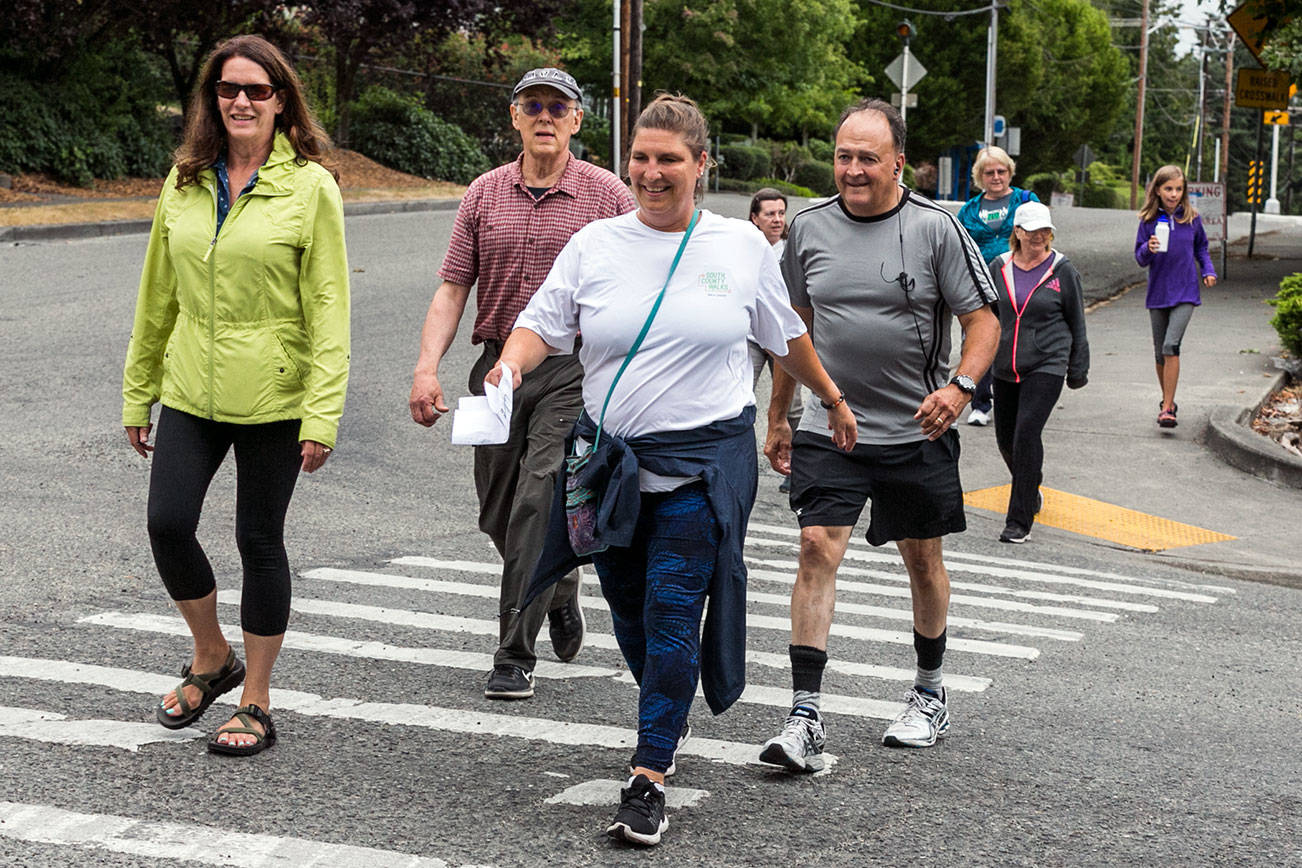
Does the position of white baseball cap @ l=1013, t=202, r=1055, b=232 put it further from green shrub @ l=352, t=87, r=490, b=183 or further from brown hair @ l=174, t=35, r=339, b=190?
green shrub @ l=352, t=87, r=490, b=183

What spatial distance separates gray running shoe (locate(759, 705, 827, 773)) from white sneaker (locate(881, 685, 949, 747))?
36 cm

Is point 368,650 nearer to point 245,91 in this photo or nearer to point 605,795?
point 605,795

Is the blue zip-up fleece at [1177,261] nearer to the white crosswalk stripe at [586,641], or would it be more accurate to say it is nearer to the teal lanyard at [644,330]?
the white crosswalk stripe at [586,641]

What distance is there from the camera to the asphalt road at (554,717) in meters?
4.13

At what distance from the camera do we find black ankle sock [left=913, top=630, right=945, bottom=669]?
527 cm

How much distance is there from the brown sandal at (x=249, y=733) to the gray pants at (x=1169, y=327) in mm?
9424

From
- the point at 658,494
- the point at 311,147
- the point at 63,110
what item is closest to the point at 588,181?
the point at 311,147

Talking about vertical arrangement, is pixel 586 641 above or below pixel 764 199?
below

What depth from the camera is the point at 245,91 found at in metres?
4.59

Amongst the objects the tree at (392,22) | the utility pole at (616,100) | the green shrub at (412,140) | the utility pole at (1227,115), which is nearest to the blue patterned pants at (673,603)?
the tree at (392,22)

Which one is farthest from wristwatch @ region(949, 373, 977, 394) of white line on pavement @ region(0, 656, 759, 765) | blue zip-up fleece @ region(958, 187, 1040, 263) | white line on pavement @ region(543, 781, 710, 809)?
blue zip-up fleece @ region(958, 187, 1040, 263)

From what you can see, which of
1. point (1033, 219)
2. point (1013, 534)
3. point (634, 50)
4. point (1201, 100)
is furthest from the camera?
point (1201, 100)

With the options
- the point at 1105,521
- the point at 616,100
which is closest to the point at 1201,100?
the point at 616,100

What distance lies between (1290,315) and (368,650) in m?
11.1
